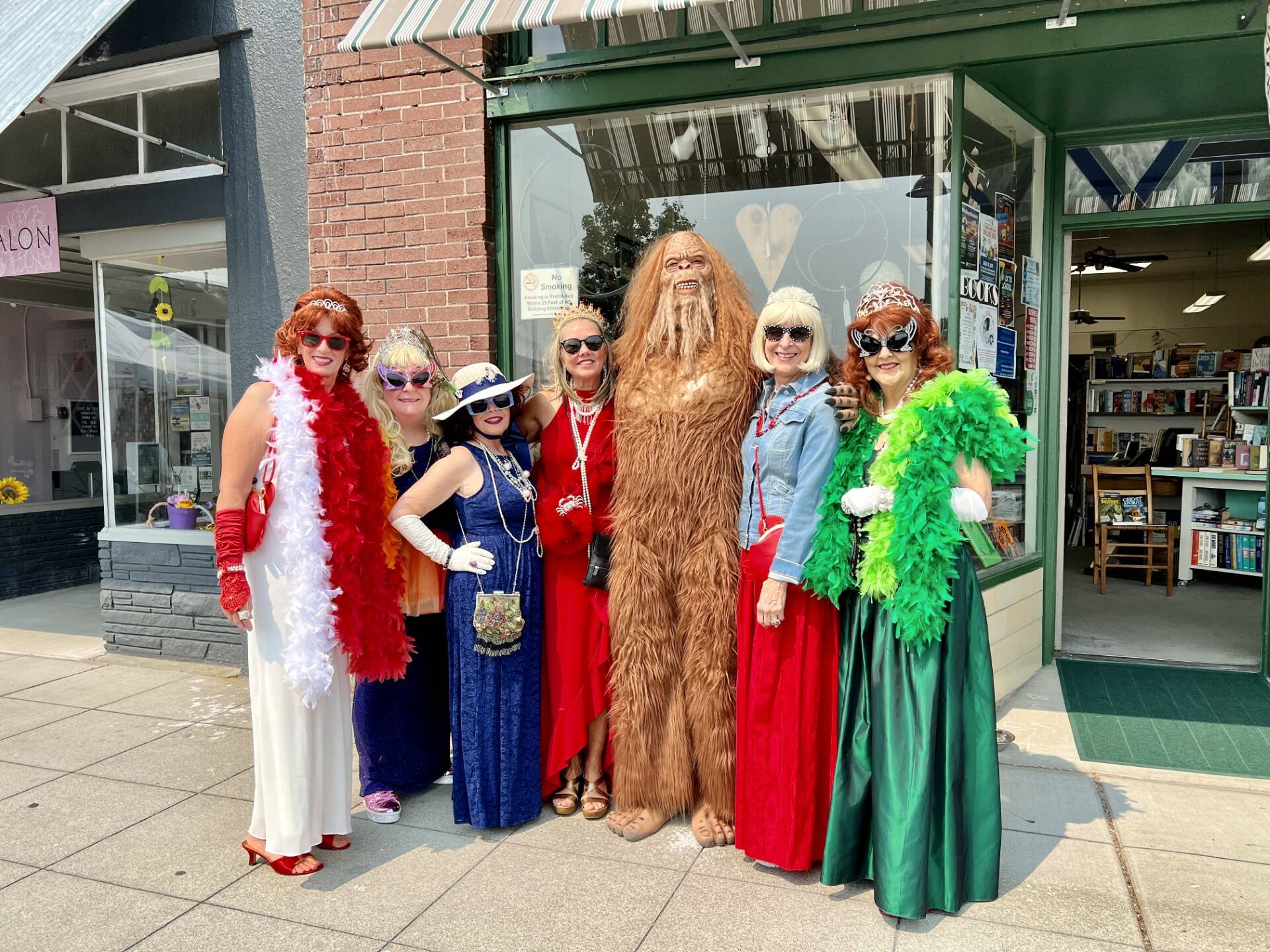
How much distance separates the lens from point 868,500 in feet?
9.77

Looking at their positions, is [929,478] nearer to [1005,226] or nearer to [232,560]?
[232,560]

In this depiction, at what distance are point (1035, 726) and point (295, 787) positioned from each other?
354 centimetres

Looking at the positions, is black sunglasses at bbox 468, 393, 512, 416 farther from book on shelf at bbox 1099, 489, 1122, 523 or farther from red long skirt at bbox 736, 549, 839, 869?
book on shelf at bbox 1099, 489, 1122, 523

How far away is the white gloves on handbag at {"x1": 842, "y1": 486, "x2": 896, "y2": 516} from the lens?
2959 mm

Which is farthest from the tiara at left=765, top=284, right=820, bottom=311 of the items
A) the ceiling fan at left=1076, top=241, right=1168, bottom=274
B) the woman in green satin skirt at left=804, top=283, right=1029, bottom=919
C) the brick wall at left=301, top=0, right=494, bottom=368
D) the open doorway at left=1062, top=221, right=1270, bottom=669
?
the ceiling fan at left=1076, top=241, right=1168, bottom=274

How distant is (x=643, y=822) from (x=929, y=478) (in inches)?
69.7

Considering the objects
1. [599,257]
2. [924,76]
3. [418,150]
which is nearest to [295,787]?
[599,257]

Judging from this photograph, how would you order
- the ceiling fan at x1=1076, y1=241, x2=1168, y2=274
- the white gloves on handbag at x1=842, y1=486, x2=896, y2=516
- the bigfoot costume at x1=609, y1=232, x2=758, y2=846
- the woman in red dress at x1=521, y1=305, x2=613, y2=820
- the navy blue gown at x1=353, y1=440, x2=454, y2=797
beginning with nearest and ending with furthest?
the white gloves on handbag at x1=842, y1=486, x2=896, y2=516
the bigfoot costume at x1=609, y1=232, x2=758, y2=846
the woman in red dress at x1=521, y1=305, x2=613, y2=820
the navy blue gown at x1=353, y1=440, x2=454, y2=797
the ceiling fan at x1=1076, y1=241, x2=1168, y2=274

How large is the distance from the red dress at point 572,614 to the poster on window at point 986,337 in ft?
7.13

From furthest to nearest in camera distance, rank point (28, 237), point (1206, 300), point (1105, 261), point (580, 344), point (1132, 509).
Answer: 1. point (1206, 300)
2. point (1105, 261)
3. point (1132, 509)
4. point (28, 237)
5. point (580, 344)

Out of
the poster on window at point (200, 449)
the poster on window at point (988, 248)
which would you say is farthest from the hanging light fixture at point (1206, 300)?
the poster on window at point (200, 449)

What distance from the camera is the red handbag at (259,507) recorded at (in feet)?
10.3

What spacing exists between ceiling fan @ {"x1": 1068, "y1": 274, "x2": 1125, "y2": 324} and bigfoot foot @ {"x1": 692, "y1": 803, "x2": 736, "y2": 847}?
409 inches

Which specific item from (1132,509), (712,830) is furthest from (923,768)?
(1132,509)
